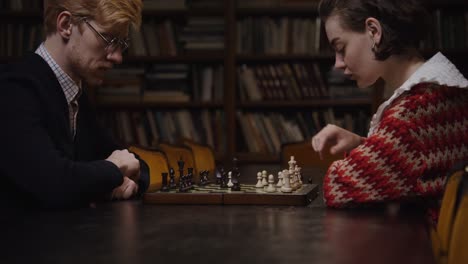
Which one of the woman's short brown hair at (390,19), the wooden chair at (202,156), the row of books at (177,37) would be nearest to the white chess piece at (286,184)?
the woman's short brown hair at (390,19)

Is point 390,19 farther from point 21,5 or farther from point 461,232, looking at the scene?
point 21,5

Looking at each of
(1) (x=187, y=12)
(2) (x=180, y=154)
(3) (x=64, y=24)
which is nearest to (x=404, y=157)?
(3) (x=64, y=24)

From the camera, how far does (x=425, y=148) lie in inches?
64.3

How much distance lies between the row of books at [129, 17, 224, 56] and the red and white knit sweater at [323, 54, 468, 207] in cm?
368

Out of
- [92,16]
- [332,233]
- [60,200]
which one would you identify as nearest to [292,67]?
[92,16]

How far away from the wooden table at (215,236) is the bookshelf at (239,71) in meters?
3.65

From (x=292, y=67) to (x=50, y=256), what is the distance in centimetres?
438

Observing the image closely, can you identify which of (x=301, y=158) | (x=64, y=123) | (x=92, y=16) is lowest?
(x=301, y=158)

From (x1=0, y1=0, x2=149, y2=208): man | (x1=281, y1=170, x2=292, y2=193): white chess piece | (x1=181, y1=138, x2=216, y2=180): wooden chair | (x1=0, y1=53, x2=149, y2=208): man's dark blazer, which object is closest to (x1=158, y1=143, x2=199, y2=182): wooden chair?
(x1=181, y1=138, x2=216, y2=180): wooden chair

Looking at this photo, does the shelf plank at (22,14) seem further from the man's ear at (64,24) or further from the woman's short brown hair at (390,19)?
the woman's short brown hair at (390,19)

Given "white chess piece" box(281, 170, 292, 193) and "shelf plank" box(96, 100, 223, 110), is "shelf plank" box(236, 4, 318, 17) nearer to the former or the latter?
"shelf plank" box(96, 100, 223, 110)

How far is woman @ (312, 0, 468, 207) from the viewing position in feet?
5.34

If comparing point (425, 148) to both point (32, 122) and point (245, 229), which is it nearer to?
point (245, 229)

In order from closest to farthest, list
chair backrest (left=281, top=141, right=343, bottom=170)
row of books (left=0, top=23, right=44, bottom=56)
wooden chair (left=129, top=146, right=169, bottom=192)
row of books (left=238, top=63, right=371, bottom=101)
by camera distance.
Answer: wooden chair (left=129, top=146, right=169, bottom=192), chair backrest (left=281, top=141, right=343, bottom=170), row of books (left=238, top=63, right=371, bottom=101), row of books (left=0, top=23, right=44, bottom=56)
